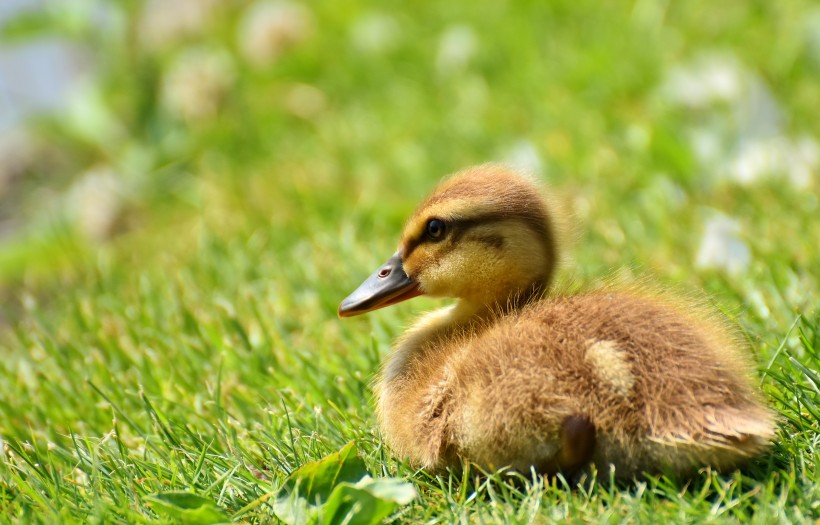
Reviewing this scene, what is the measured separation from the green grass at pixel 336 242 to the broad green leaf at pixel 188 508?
6 cm

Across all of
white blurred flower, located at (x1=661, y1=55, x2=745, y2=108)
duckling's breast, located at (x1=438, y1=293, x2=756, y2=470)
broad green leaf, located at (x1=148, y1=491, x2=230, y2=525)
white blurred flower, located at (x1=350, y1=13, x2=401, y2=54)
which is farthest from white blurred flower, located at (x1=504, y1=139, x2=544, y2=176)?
broad green leaf, located at (x1=148, y1=491, x2=230, y2=525)

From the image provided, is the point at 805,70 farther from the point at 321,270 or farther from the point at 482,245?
the point at 482,245

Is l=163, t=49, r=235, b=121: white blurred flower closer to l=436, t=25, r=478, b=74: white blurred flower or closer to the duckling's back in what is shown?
l=436, t=25, r=478, b=74: white blurred flower

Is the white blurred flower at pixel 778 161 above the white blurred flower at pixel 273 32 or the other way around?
the other way around

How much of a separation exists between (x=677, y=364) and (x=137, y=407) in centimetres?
152

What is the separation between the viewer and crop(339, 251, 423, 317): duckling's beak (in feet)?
8.00

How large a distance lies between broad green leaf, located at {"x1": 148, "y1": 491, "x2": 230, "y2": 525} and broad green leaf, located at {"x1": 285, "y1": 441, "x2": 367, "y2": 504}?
0.50 feet

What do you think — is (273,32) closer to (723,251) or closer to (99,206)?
(99,206)

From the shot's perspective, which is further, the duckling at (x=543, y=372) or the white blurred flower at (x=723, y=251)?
the white blurred flower at (x=723, y=251)

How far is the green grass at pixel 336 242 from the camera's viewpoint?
2.10m

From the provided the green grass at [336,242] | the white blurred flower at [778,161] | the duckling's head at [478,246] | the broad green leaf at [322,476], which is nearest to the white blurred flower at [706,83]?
the green grass at [336,242]

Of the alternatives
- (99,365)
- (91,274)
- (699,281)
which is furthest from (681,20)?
(99,365)

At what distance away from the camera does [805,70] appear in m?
4.45

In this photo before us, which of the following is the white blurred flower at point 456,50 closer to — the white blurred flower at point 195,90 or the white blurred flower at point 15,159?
the white blurred flower at point 195,90
